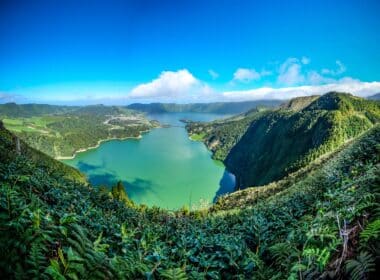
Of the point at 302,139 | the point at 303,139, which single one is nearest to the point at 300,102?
the point at 302,139

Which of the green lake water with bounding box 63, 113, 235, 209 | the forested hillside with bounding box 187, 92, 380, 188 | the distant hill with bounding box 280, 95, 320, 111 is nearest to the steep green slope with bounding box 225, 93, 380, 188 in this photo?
the forested hillside with bounding box 187, 92, 380, 188

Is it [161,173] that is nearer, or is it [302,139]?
[302,139]

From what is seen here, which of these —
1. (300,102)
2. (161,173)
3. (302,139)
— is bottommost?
(161,173)

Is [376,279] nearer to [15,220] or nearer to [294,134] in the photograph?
[15,220]

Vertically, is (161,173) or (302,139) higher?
(302,139)

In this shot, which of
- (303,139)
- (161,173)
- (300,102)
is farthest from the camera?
(300,102)

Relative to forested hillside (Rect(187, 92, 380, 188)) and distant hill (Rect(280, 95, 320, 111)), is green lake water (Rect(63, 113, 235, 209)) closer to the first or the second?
forested hillside (Rect(187, 92, 380, 188))

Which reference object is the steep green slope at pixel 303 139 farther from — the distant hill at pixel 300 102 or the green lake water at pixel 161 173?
the distant hill at pixel 300 102

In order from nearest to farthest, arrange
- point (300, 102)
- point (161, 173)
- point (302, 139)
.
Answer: point (302, 139)
point (161, 173)
point (300, 102)

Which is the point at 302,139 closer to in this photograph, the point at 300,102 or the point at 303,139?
the point at 303,139
